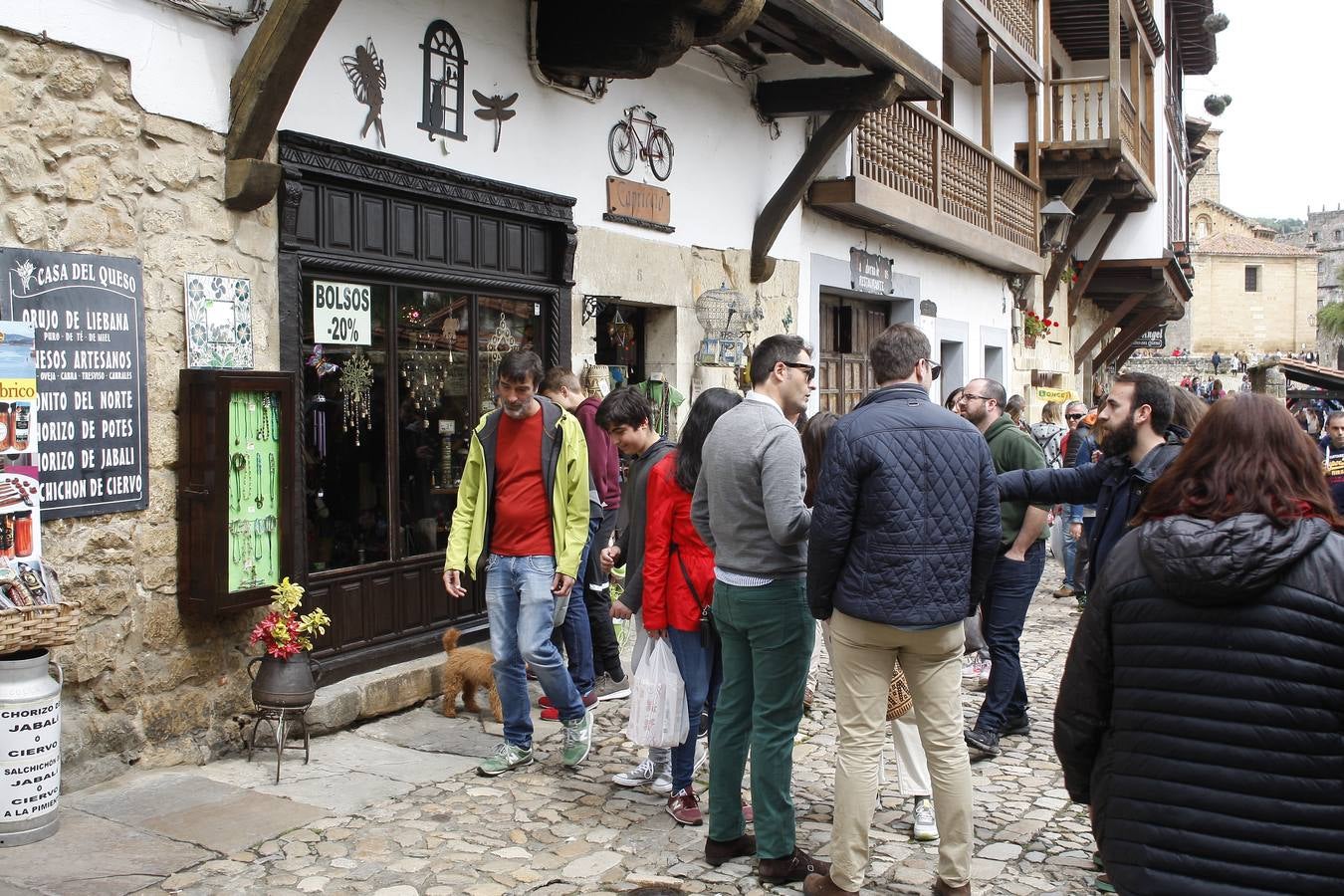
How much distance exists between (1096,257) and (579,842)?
17.7m

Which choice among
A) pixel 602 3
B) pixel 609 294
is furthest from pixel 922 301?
pixel 602 3

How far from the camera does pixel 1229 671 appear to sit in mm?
2211

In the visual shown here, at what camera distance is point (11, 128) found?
4578mm

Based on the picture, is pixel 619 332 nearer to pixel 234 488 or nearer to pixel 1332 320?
pixel 234 488

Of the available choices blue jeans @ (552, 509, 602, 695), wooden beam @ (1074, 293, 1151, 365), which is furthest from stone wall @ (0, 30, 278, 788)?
wooden beam @ (1074, 293, 1151, 365)

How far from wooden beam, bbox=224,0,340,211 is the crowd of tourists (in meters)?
1.42

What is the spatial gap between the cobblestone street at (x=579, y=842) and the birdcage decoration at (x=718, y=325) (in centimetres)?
418

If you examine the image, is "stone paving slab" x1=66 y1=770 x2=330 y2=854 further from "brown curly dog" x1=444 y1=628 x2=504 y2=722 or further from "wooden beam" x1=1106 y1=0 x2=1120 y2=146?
"wooden beam" x1=1106 y1=0 x2=1120 y2=146

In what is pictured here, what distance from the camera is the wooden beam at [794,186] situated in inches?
379

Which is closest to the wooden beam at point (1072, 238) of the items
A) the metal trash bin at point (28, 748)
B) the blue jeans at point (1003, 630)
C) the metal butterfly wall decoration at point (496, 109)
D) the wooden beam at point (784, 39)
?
the wooden beam at point (784, 39)

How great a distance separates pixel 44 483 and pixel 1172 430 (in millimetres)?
4140

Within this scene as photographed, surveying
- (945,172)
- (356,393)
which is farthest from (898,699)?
(945,172)

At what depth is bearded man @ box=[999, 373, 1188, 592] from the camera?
13.6 feet

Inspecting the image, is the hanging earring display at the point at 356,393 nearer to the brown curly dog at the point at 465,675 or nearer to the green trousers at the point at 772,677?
the brown curly dog at the point at 465,675
